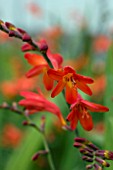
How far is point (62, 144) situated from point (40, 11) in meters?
3.23

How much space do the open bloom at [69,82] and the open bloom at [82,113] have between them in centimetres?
2

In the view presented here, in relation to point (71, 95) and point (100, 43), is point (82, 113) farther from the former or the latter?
point (100, 43)

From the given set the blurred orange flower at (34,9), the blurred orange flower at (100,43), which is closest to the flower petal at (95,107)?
the blurred orange flower at (100,43)

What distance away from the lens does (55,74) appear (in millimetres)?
915

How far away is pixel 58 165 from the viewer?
220cm

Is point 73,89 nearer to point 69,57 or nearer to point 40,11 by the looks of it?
point 69,57

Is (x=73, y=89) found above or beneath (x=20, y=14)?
beneath

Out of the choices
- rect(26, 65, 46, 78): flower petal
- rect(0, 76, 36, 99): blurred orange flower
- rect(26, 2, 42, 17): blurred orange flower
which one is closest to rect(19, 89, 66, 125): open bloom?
rect(26, 65, 46, 78): flower petal

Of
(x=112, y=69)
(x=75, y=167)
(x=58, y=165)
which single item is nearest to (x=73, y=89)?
(x=112, y=69)

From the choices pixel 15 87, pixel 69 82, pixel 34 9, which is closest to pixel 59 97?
pixel 15 87

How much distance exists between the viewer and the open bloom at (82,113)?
0.90m

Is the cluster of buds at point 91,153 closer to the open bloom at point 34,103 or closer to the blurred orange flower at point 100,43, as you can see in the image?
the open bloom at point 34,103

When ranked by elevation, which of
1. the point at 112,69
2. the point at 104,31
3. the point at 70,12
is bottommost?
the point at 112,69

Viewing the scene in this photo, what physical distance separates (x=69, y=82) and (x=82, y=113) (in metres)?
0.07
